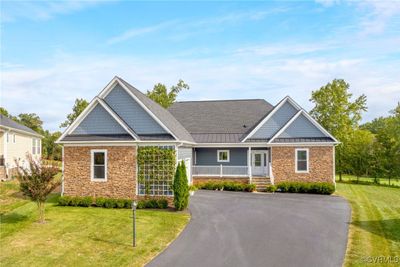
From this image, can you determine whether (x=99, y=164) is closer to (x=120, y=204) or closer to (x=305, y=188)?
(x=120, y=204)

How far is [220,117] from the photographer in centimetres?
2902

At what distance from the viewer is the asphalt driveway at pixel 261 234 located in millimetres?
9586

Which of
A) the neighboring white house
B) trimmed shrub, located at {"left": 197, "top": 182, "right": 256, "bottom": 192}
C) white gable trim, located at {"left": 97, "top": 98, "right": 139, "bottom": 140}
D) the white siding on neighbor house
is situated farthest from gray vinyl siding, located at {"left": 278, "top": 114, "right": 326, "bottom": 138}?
the neighboring white house

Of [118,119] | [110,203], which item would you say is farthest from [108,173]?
[118,119]

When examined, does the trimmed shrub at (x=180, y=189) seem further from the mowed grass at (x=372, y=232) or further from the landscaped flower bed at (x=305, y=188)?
the landscaped flower bed at (x=305, y=188)

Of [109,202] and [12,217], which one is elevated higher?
[109,202]

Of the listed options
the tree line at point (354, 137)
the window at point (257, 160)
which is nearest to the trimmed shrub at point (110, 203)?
the window at point (257, 160)

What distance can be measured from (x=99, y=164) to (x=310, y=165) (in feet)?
49.7

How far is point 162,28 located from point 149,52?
282cm

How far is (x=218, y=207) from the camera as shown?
16844 millimetres

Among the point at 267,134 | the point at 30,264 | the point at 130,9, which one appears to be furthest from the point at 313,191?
the point at 30,264

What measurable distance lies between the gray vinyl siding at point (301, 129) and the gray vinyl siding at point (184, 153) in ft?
23.5

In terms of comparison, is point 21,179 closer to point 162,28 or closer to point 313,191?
point 162,28

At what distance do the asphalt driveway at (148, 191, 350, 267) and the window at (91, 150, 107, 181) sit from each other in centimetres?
560
